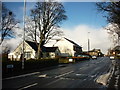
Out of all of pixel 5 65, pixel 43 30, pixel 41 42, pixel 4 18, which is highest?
pixel 4 18

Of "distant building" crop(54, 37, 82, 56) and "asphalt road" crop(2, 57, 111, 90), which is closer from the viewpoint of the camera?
"asphalt road" crop(2, 57, 111, 90)

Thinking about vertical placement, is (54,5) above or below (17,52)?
above

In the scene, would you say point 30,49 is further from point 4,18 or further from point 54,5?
point 54,5

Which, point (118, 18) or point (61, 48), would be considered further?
point (61, 48)

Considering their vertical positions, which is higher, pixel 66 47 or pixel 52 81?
pixel 66 47

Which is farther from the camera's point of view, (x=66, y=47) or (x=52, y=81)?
(x=66, y=47)

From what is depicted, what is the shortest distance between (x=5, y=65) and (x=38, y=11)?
788 inches

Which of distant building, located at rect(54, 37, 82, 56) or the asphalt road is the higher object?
distant building, located at rect(54, 37, 82, 56)

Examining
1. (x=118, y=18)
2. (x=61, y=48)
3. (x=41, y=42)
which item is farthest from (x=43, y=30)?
(x=61, y=48)

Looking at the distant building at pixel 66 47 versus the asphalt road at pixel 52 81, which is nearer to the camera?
the asphalt road at pixel 52 81

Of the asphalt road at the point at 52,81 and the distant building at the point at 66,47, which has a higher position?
the distant building at the point at 66,47

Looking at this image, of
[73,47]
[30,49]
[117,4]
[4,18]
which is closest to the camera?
[117,4]

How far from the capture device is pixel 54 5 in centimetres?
3722

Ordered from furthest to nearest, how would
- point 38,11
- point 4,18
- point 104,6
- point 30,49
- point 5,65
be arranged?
point 30,49
point 4,18
point 38,11
point 5,65
point 104,6
